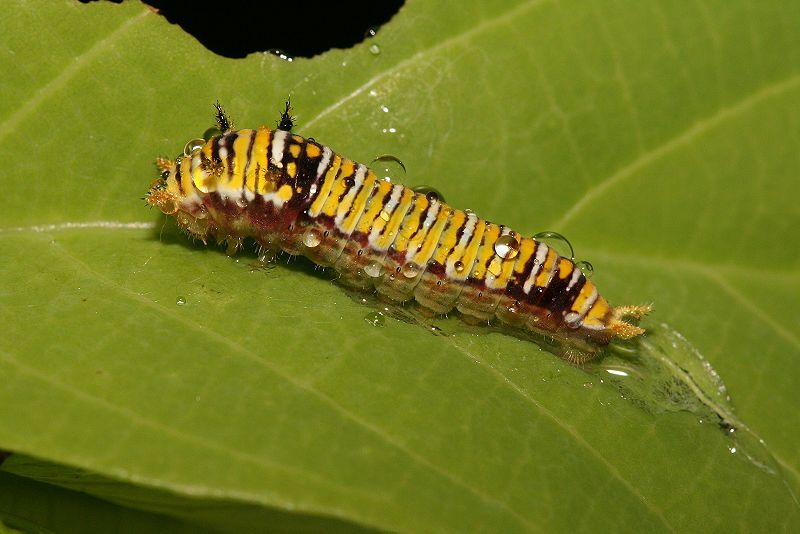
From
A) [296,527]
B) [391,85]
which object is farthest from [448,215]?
[296,527]

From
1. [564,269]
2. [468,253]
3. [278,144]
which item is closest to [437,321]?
[468,253]

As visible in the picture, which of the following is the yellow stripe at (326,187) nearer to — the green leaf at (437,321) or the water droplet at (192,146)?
the green leaf at (437,321)

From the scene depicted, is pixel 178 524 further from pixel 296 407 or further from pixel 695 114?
pixel 695 114

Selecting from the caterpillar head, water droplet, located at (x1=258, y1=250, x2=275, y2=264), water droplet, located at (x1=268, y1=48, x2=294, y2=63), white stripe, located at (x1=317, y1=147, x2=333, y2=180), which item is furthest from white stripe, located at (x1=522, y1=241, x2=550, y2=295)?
the caterpillar head

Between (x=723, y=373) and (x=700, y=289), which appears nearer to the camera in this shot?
(x=723, y=373)

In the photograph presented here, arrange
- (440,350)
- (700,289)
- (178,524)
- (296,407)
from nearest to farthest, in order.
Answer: (296,407) → (178,524) → (440,350) → (700,289)

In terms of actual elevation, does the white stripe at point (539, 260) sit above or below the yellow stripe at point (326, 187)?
above

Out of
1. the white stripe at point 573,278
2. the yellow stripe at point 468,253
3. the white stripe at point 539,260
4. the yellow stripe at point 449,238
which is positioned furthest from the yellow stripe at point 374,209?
the white stripe at point 573,278
